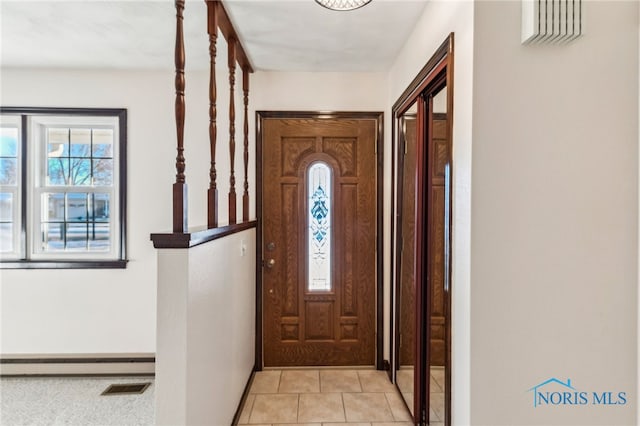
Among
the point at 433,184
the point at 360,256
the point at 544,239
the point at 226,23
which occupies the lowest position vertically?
the point at 360,256

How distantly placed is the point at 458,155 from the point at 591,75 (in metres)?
0.55

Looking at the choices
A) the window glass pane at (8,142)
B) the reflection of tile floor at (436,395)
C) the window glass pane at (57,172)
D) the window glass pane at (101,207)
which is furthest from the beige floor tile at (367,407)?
the window glass pane at (8,142)

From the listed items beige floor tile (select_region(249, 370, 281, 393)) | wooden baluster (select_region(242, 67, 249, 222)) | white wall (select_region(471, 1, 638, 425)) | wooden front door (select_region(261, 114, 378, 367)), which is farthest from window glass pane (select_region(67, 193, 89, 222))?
white wall (select_region(471, 1, 638, 425))

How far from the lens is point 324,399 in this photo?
105 inches

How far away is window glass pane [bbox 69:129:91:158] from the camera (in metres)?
3.18

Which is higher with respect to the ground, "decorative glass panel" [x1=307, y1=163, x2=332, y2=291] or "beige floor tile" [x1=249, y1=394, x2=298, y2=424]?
"decorative glass panel" [x1=307, y1=163, x2=332, y2=291]

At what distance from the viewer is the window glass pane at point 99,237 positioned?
3.18 metres

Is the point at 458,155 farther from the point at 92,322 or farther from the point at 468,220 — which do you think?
the point at 92,322

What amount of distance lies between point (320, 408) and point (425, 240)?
140 cm

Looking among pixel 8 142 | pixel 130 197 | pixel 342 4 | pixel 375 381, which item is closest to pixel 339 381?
pixel 375 381

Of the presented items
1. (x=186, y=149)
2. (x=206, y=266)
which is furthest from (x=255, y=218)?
(x=206, y=266)

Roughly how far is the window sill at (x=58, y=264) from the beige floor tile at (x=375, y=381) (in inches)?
87.8

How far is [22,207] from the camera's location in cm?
310

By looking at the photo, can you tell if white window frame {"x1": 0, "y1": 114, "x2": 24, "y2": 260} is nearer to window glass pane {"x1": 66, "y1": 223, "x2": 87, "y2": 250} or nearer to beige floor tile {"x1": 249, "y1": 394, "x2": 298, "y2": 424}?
window glass pane {"x1": 66, "y1": 223, "x2": 87, "y2": 250}
